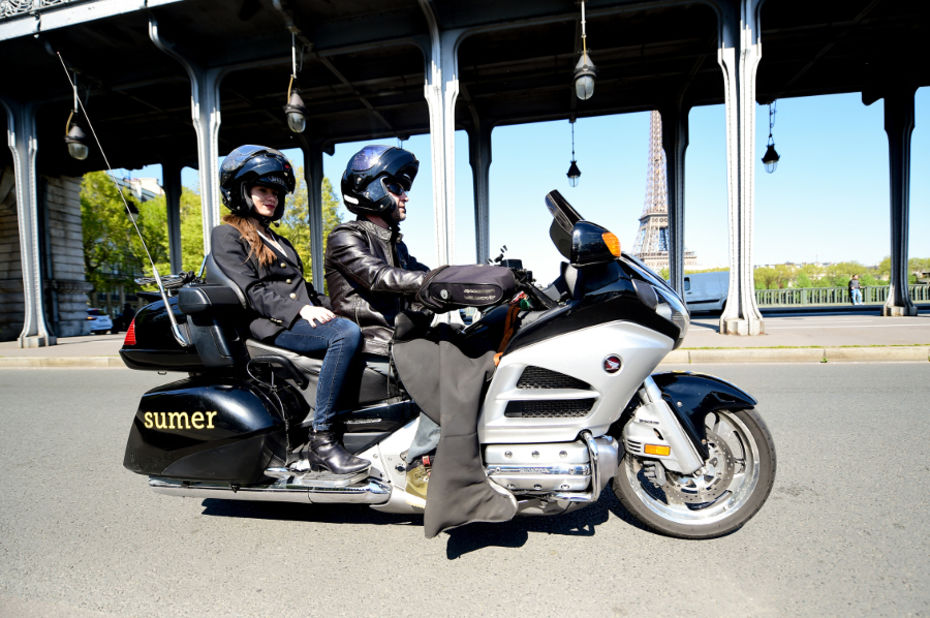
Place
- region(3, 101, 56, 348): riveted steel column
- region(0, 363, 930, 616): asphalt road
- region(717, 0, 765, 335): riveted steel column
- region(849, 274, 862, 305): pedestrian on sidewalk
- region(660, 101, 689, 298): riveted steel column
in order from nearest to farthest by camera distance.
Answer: region(0, 363, 930, 616): asphalt road → region(717, 0, 765, 335): riveted steel column → region(3, 101, 56, 348): riveted steel column → region(660, 101, 689, 298): riveted steel column → region(849, 274, 862, 305): pedestrian on sidewalk

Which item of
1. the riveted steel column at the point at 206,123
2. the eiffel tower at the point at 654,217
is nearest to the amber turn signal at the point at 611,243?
the riveted steel column at the point at 206,123

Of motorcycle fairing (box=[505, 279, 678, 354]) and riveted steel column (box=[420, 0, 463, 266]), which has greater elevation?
riveted steel column (box=[420, 0, 463, 266])

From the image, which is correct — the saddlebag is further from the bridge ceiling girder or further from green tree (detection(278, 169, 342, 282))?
green tree (detection(278, 169, 342, 282))

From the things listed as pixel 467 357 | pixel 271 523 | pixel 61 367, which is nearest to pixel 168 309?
pixel 271 523

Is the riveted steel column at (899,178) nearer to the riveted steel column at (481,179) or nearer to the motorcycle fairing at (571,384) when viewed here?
the riveted steel column at (481,179)

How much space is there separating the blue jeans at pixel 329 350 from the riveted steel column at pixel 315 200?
16.3m

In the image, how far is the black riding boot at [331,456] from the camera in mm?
2143

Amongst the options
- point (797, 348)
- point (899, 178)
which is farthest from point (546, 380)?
point (899, 178)

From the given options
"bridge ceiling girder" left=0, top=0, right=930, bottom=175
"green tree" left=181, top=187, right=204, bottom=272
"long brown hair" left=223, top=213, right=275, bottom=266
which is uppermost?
"bridge ceiling girder" left=0, top=0, right=930, bottom=175

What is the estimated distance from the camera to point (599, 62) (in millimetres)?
13383

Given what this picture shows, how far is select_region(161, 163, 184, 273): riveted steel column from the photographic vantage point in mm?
19094

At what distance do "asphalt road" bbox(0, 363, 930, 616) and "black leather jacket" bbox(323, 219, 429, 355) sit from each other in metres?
0.97

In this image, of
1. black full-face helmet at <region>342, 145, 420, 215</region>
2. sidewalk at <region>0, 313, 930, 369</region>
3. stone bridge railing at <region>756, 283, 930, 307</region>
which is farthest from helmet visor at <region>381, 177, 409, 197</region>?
stone bridge railing at <region>756, 283, 930, 307</region>

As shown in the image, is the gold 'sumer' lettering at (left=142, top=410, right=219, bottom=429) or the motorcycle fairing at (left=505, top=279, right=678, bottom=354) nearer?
the motorcycle fairing at (left=505, top=279, right=678, bottom=354)
